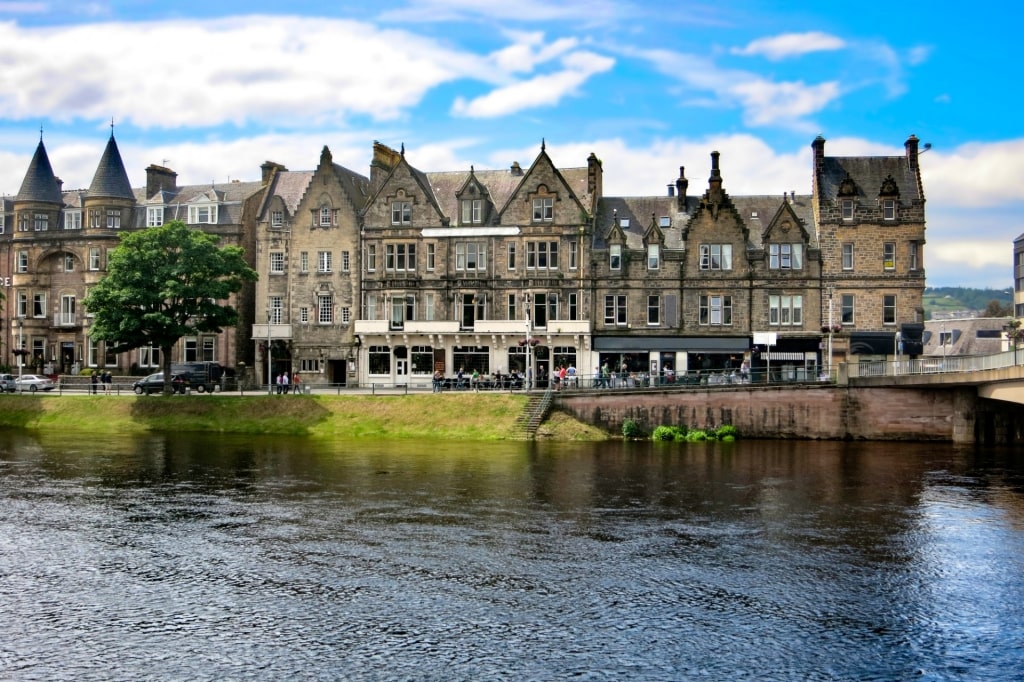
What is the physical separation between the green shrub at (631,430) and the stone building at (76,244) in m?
35.4

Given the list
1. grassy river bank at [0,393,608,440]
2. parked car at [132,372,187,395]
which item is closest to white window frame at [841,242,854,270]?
grassy river bank at [0,393,608,440]

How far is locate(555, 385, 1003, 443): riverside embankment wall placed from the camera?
5550 centimetres

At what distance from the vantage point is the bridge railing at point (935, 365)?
159 ft

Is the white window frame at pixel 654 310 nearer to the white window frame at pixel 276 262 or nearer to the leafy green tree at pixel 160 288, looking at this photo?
the white window frame at pixel 276 262

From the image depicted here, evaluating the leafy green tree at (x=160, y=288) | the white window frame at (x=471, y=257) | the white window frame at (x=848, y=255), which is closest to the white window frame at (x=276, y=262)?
the leafy green tree at (x=160, y=288)

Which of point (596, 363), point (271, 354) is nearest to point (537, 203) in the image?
point (596, 363)

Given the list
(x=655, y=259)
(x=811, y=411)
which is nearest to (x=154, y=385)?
(x=655, y=259)

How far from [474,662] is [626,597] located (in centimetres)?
578

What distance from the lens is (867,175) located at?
70.4 metres

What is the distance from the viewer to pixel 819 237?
6938 cm

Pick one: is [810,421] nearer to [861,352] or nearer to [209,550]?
[861,352]

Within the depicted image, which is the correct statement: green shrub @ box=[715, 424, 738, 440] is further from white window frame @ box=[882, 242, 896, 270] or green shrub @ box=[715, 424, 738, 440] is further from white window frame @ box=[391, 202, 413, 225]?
white window frame @ box=[391, 202, 413, 225]

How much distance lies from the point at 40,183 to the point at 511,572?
7336cm

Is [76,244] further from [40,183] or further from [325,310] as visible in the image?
[325,310]
